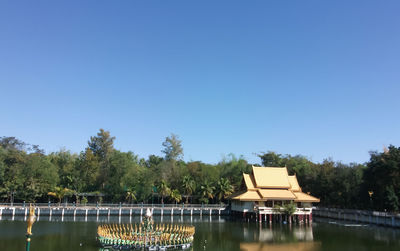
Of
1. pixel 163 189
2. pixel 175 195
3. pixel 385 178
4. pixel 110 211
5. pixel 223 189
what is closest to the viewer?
pixel 385 178

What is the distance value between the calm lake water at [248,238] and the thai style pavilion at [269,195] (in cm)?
538

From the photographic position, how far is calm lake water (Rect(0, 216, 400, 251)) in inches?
950

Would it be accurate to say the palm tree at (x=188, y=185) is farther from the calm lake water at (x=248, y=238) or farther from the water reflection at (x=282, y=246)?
the water reflection at (x=282, y=246)

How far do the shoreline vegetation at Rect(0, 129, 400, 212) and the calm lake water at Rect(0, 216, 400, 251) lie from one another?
1138 cm

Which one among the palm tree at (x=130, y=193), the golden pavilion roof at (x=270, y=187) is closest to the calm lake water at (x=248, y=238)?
the golden pavilion roof at (x=270, y=187)

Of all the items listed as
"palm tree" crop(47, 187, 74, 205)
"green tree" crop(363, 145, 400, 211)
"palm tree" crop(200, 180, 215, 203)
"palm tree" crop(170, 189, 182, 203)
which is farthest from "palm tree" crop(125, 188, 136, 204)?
"green tree" crop(363, 145, 400, 211)

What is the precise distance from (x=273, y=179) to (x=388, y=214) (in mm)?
14582

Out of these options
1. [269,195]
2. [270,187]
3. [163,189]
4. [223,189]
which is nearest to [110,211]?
[163,189]

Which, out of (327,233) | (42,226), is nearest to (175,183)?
(42,226)

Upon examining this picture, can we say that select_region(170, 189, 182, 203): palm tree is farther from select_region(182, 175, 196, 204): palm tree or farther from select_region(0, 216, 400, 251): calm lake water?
select_region(0, 216, 400, 251): calm lake water

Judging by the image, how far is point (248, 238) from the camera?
94.3 ft

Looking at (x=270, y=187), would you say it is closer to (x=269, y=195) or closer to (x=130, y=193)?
(x=269, y=195)

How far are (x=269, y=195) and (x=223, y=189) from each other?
11.3 meters

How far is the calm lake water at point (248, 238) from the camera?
2414 centimetres
